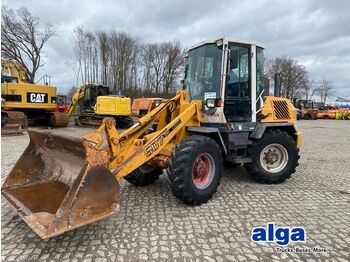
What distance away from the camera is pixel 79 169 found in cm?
371

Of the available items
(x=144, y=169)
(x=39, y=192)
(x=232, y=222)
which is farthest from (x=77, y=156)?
(x=232, y=222)

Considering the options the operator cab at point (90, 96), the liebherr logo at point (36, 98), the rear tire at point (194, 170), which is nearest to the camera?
the rear tire at point (194, 170)

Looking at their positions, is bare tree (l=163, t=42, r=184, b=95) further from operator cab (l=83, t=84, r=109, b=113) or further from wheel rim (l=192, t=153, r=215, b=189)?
wheel rim (l=192, t=153, r=215, b=189)

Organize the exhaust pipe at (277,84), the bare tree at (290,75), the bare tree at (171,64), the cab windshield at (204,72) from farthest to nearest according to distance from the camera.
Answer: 1. the bare tree at (290,75)
2. the bare tree at (171,64)
3. the exhaust pipe at (277,84)
4. the cab windshield at (204,72)

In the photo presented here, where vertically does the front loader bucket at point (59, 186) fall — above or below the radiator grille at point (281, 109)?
below

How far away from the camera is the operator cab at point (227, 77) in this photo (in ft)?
16.0

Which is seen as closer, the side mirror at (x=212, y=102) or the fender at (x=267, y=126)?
the side mirror at (x=212, y=102)

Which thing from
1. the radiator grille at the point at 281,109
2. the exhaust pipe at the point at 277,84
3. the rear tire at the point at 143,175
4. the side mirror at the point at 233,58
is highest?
the side mirror at the point at 233,58

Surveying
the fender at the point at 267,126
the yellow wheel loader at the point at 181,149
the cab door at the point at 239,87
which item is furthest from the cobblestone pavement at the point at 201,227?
the cab door at the point at 239,87

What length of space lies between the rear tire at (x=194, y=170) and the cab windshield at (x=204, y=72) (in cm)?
115

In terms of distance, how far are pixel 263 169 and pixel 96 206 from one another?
3301 millimetres

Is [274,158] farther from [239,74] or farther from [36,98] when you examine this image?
[36,98]

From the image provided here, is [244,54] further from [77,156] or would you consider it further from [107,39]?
[107,39]

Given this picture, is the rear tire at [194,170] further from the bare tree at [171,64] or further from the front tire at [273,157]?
the bare tree at [171,64]
